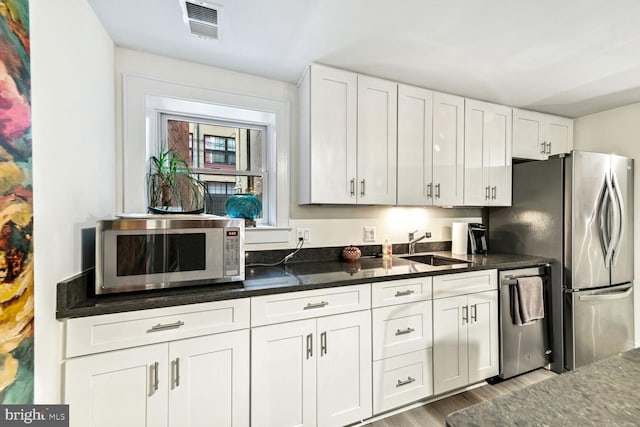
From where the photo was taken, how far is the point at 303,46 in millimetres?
1719

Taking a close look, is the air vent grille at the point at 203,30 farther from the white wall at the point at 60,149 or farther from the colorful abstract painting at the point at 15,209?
the colorful abstract painting at the point at 15,209

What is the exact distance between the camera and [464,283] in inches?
77.9

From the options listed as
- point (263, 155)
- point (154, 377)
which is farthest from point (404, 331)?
point (263, 155)

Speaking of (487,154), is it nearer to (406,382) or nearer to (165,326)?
(406,382)

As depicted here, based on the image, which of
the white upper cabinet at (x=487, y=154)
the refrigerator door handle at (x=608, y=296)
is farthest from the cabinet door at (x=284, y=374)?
the refrigerator door handle at (x=608, y=296)

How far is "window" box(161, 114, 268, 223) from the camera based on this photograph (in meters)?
2.08

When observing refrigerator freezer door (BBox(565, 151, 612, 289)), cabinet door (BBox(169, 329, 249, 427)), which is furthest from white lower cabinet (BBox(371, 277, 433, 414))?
refrigerator freezer door (BBox(565, 151, 612, 289))

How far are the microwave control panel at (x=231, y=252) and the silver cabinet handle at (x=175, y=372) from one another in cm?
43

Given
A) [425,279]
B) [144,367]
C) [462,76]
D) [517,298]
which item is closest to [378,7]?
[462,76]

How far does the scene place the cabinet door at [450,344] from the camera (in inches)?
74.2

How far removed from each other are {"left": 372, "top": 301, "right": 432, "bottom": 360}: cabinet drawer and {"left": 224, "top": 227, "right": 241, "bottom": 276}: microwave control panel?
0.84 meters

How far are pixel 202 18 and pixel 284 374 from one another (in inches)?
73.7

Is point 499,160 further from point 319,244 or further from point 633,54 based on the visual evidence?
point 319,244

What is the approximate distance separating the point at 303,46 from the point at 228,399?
1950mm
